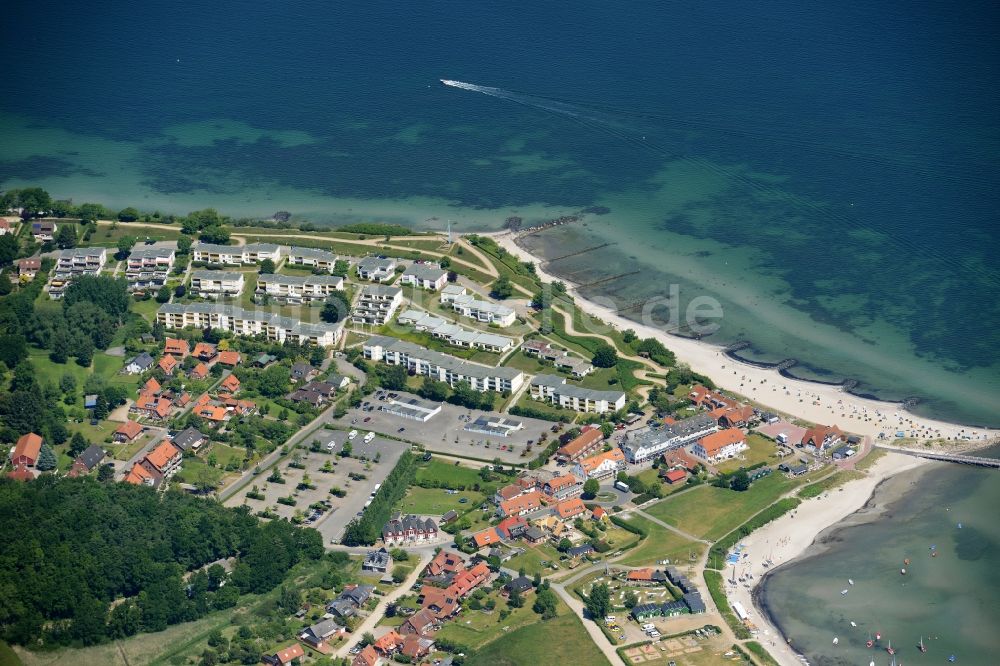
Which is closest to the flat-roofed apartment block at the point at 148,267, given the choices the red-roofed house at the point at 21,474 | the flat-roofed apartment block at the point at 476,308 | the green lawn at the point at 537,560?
the flat-roofed apartment block at the point at 476,308

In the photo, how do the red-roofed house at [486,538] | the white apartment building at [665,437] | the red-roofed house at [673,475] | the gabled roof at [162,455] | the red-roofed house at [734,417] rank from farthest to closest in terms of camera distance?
the red-roofed house at [734,417] → the white apartment building at [665,437] → the red-roofed house at [673,475] → the gabled roof at [162,455] → the red-roofed house at [486,538]

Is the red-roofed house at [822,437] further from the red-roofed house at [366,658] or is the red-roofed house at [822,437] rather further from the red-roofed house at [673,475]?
the red-roofed house at [366,658]

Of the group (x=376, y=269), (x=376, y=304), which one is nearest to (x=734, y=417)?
(x=376, y=304)

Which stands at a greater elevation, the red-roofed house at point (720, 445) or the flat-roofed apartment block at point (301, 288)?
the flat-roofed apartment block at point (301, 288)

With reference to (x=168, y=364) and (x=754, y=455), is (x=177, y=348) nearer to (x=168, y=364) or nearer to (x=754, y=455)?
(x=168, y=364)

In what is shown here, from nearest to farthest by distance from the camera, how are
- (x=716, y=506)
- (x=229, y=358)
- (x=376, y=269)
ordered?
(x=716, y=506) < (x=229, y=358) < (x=376, y=269)

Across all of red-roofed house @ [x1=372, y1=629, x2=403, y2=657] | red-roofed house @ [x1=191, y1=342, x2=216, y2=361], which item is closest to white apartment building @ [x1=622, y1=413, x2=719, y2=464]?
red-roofed house @ [x1=372, y1=629, x2=403, y2=657]

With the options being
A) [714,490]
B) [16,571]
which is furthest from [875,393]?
[16,571]
